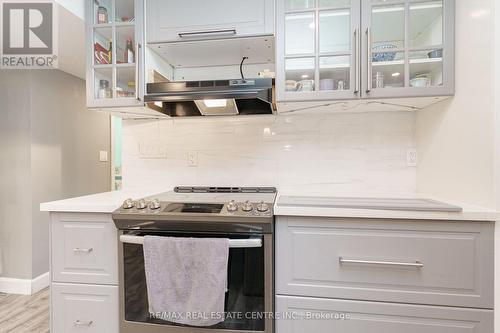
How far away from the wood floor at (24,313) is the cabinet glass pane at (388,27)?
9.11 ft

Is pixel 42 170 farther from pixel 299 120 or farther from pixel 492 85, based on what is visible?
pixel 492 85

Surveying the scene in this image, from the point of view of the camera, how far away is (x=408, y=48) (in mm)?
1339

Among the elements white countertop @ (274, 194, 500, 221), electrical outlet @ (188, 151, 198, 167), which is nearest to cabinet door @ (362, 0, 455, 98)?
white countertop @ (274, 194, 500, 221)

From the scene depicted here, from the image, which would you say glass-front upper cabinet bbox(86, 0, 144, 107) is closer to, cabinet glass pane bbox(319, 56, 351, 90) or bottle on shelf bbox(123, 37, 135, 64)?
bottle on shelf bbox(123, 37, 135, 64)

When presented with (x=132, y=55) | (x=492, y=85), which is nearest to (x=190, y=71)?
(x=132, y=55)

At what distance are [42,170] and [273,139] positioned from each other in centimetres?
220

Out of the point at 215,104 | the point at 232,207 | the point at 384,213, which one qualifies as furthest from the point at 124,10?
the point at 384,213

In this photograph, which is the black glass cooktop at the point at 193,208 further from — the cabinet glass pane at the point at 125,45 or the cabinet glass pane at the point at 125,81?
the cabinet glass pane at the point at 125,45

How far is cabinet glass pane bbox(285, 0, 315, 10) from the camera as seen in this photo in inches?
55.6

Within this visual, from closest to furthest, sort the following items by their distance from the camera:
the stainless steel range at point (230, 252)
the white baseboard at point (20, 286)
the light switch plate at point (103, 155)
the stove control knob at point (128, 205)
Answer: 1. the stainless steel range at point (230, 252)
2. the stove control knob at point (128, 205)
3. the white baseboard at point (20, 286)
4. the light switch plate at point (103, 155)

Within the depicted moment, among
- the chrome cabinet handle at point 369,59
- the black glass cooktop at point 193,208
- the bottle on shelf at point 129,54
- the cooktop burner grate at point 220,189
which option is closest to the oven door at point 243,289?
the black glass cooktop at point 193,208

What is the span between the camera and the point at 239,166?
1.83 m

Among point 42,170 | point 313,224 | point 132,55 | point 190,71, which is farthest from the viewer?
point 42,170

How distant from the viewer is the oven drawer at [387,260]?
1085 millimetres
